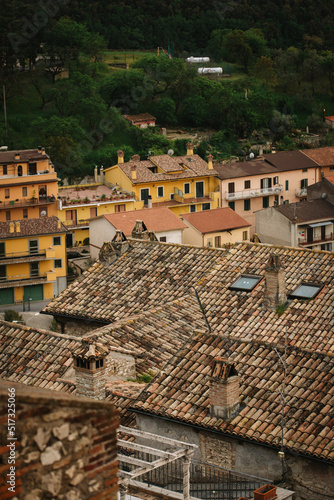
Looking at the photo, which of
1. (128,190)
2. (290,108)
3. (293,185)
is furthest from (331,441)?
(290,108)

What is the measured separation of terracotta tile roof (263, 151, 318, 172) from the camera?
8219cm

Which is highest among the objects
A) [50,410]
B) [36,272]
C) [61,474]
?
[50,410]

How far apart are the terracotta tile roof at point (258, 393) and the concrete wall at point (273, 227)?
152 feet

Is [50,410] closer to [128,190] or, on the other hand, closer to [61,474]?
[61,474]

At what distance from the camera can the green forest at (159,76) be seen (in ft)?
296

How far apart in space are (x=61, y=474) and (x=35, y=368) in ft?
49.8

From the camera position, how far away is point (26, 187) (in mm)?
68375

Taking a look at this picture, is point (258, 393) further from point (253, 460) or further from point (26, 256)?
point (26, 256)

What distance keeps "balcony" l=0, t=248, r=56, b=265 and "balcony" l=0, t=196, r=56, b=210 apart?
9.93 meters

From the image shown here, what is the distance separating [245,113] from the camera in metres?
101

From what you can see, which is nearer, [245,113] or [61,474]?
[61,474]

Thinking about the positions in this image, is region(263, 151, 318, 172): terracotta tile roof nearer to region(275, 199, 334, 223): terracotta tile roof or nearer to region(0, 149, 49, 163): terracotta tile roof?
region(275, 199, 334, 223): terracotta tile roof

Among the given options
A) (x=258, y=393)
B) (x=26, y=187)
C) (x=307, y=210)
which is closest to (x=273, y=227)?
(x=307, y=210)

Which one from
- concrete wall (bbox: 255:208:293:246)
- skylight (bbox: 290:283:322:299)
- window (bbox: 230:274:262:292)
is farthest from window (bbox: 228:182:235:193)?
skylight (bbox: 290:283:322:299)
